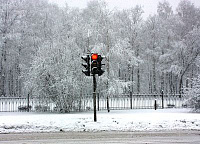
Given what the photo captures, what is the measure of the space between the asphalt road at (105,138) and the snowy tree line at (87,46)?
25.5 feet

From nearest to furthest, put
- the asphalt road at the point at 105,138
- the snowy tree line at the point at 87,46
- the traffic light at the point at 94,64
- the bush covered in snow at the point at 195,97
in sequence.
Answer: the asphalt road at the point at 105,138, the traffic light at the point at 94,64, the bush covered in snow at the point at 195,97, the snowy tree line at the point at 87,46

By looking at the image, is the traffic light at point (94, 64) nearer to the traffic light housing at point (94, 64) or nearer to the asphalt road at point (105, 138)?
the traffic light housing at point (94, 64)

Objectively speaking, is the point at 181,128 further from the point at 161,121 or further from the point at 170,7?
the point at 170,7

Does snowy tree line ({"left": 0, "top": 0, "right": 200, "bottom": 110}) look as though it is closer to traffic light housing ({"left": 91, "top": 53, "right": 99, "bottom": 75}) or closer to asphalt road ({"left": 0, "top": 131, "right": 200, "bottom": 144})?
traffic light housing ({"left": 91, "top": 53, "right": 99, "bottom": 75})

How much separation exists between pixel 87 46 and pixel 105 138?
1439 cm

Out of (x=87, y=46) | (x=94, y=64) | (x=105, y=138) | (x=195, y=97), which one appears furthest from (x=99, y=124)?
(x=87, y=46)

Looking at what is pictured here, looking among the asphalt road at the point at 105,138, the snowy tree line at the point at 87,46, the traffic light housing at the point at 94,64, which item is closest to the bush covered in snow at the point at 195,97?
the snowy tree line at the point at 87,46

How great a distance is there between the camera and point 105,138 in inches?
390

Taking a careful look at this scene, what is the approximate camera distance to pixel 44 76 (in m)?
18.9

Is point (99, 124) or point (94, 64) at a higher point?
point (94, 64)

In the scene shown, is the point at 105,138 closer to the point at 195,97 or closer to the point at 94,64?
the point at 94,64

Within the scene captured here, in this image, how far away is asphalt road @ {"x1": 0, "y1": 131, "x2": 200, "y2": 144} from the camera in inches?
366

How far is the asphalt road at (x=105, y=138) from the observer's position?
30.5ft

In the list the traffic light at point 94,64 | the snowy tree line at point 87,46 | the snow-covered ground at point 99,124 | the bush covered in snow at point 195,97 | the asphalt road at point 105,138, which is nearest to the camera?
the asphalt road at point 105,138
